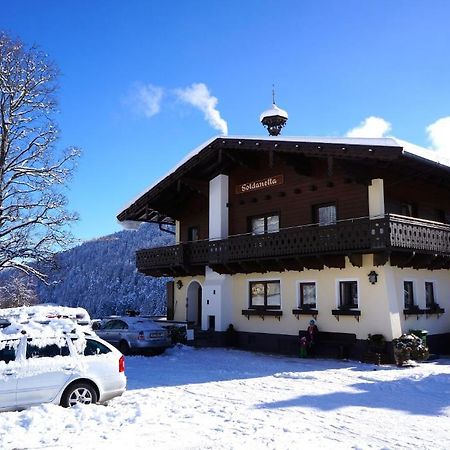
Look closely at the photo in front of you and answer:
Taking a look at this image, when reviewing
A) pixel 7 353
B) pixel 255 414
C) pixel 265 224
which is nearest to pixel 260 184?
pixel 265 224

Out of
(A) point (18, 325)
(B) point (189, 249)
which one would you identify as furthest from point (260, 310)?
(A) point (18, 325)

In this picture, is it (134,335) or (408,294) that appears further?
(134,335)

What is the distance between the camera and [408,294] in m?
18.2

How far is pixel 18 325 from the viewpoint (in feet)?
30.3

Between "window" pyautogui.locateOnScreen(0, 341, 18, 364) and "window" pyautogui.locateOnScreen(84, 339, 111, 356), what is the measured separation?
1289 millimetres

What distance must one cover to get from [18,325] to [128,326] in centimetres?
1039

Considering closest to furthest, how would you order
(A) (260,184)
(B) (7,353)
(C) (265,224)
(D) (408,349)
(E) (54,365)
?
(B) (7,353)
(E) (54,365)
(D) (408,349)
(C) (265,224)
(A) (260,184)

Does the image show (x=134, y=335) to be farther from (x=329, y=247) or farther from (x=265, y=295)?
(x=329, y=247)

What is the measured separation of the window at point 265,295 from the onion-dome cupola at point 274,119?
792cm

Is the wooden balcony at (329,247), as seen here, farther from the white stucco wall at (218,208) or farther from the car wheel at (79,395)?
the car wheel at (79,395)

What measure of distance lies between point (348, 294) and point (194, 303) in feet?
32.6

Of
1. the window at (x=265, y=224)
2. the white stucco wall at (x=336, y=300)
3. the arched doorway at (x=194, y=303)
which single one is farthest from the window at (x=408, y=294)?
the arched doorway at (x=194, y=303)

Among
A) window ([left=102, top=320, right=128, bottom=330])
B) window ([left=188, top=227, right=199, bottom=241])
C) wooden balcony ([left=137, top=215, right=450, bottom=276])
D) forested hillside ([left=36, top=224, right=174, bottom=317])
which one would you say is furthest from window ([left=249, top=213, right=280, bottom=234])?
forested hillside ([left=36, top=224, right=174, bottom=317])

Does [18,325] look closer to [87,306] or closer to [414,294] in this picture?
[414,294]
